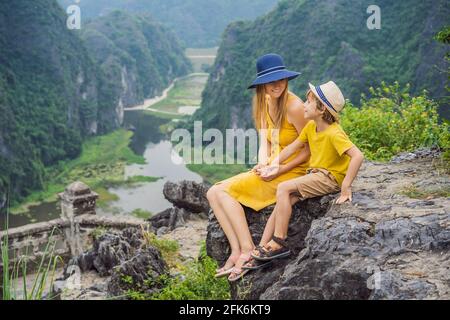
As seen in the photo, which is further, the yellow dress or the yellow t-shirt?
the yellow dress

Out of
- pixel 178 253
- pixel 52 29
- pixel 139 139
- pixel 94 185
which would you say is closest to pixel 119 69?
pixel 52 29

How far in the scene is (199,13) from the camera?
148m

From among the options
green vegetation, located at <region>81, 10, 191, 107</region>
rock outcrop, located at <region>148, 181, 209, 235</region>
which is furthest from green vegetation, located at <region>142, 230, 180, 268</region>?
green vegetation, located at <region>81, 10, 191, 107</region>

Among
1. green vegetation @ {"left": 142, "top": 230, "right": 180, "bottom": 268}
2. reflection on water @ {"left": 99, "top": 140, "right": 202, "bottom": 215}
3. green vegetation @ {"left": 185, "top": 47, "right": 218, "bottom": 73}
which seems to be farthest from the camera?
green vegetation @ {"left": 185, "top": 47, "right": 218, "bottom": 73}

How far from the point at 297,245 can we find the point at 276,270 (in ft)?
0.94

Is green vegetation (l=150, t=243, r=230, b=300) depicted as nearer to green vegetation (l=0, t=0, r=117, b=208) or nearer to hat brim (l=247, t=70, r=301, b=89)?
hat brim (l=247, t=70, r=301, b=89)

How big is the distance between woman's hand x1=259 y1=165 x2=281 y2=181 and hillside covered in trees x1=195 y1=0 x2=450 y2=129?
118ft

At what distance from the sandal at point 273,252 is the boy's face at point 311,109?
2.70 feet

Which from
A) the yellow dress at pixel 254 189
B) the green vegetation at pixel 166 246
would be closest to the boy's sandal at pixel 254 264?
the yellow dress at pixel 254 189

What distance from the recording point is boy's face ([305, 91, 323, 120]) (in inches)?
142

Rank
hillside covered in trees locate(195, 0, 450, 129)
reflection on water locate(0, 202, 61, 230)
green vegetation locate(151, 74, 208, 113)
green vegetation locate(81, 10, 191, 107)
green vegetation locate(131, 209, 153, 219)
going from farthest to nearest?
green vegetation locate(81, 10, 191, 107) → green vegetation locate(151, 74, 208, 113) → hillside covered in trees locate(195, 0, 450, 129) → reflection on water locate(0, 202, 61, 230) → green vegetation locate(131, 209, 153, 219)

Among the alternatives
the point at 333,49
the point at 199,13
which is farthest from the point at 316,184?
the point at 199,13

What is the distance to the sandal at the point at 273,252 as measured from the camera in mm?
3410
